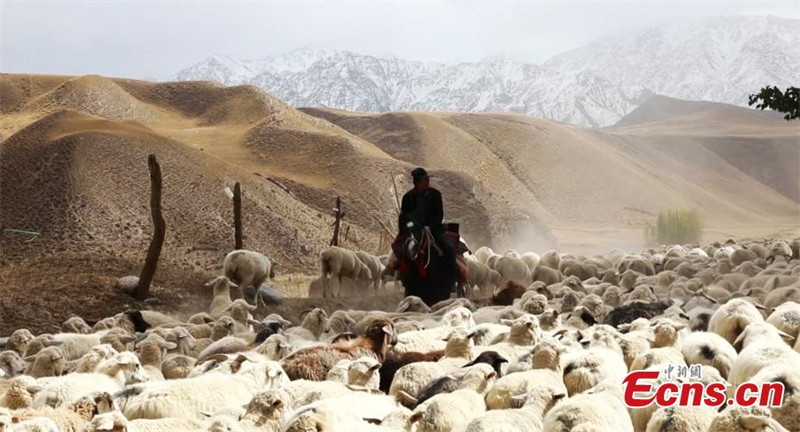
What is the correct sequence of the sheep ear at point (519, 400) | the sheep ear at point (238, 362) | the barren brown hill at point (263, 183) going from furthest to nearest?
the barren brown hill at point (263, 183)
the sheep ear at point (238, 362)
the sheep ear at point (519, 400)

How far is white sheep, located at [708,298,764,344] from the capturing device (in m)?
8.18

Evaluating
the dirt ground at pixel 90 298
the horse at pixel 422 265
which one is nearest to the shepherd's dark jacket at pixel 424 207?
the horse at pixel 422 265

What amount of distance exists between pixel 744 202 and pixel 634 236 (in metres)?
37.3

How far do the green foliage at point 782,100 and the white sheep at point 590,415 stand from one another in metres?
11.4

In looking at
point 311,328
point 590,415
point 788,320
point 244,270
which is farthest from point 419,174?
point 590,415

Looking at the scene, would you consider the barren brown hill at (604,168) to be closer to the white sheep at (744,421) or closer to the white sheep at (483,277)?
the white sheep at (483,277)

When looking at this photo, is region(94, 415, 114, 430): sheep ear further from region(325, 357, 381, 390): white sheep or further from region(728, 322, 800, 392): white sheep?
region(728, 322, 800, 392): white sheep

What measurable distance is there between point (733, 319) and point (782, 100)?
8.76 meters

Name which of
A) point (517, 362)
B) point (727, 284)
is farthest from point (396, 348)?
point (727, 284)

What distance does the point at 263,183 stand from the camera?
114 ft

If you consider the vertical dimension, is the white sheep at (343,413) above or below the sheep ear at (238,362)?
above

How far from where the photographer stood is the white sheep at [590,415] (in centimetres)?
502

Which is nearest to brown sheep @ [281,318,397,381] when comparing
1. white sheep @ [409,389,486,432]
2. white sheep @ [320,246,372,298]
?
white sheep @ [409,389,486,432]

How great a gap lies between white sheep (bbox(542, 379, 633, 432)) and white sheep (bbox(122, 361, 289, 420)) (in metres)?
2.22
